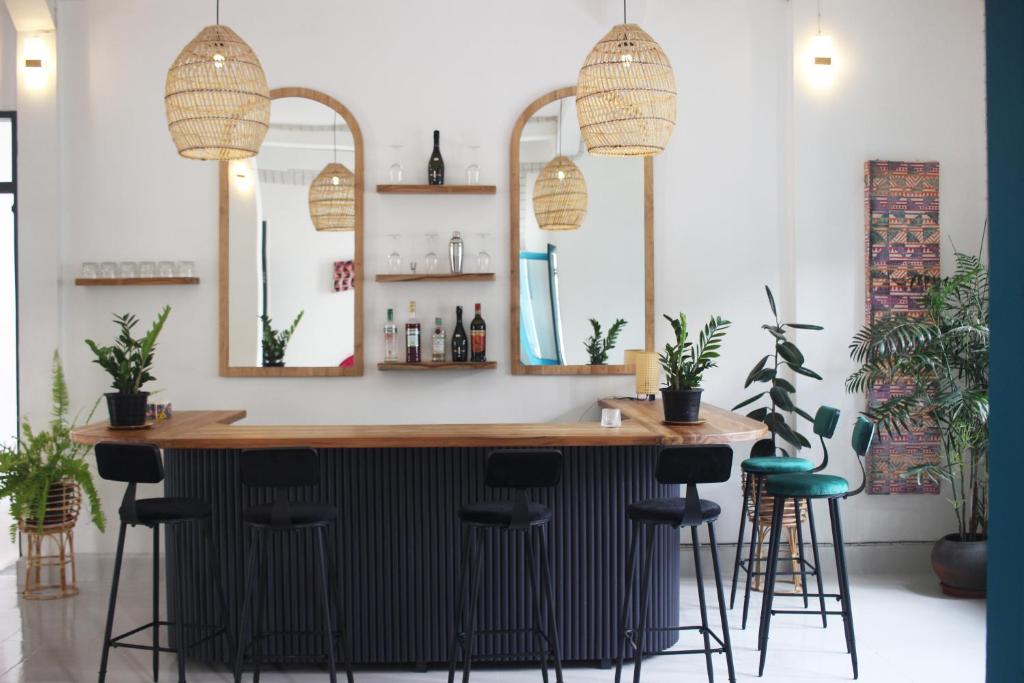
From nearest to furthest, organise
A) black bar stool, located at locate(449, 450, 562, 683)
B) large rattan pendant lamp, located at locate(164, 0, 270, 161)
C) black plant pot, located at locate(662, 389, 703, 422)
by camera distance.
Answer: black bar stool, located at locate(449, 450, 562, 683) → large rattan pendant lamp, located at locate(164, 0, 270, 161) → black plant pot, located at locate(662, 389, 703, 422)

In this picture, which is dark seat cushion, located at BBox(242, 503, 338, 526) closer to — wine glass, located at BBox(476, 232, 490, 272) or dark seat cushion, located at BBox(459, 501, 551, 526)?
dark seat cushion, located at BBox(459, 501, 551, 526)

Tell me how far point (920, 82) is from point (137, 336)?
4.92 metres

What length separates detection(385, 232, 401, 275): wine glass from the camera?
5777 millimetres

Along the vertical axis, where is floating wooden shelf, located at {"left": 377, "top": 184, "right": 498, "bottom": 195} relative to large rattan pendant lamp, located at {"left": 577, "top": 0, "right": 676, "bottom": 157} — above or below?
below

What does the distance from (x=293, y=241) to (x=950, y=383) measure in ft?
12.5

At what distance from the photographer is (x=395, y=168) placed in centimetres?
576

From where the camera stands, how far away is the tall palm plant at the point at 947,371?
17.4ft

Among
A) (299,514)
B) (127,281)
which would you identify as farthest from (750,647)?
(127,281)

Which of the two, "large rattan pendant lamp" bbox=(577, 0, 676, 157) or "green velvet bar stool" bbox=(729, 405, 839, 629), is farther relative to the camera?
"green velvet bar stool" bbox=(729, 405, 839, 629)

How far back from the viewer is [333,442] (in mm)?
3867

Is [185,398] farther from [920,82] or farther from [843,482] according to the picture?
[920,82]

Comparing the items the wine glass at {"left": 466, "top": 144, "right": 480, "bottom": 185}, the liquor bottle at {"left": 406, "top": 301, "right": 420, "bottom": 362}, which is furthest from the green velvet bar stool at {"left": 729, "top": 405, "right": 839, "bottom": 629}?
the wine glass at {"left": 466, "top": 144, "right": 480, "bottom": 185}

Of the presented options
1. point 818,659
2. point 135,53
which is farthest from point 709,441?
point 135,53

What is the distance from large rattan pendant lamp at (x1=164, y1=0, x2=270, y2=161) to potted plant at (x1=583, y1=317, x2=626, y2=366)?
2.42m
